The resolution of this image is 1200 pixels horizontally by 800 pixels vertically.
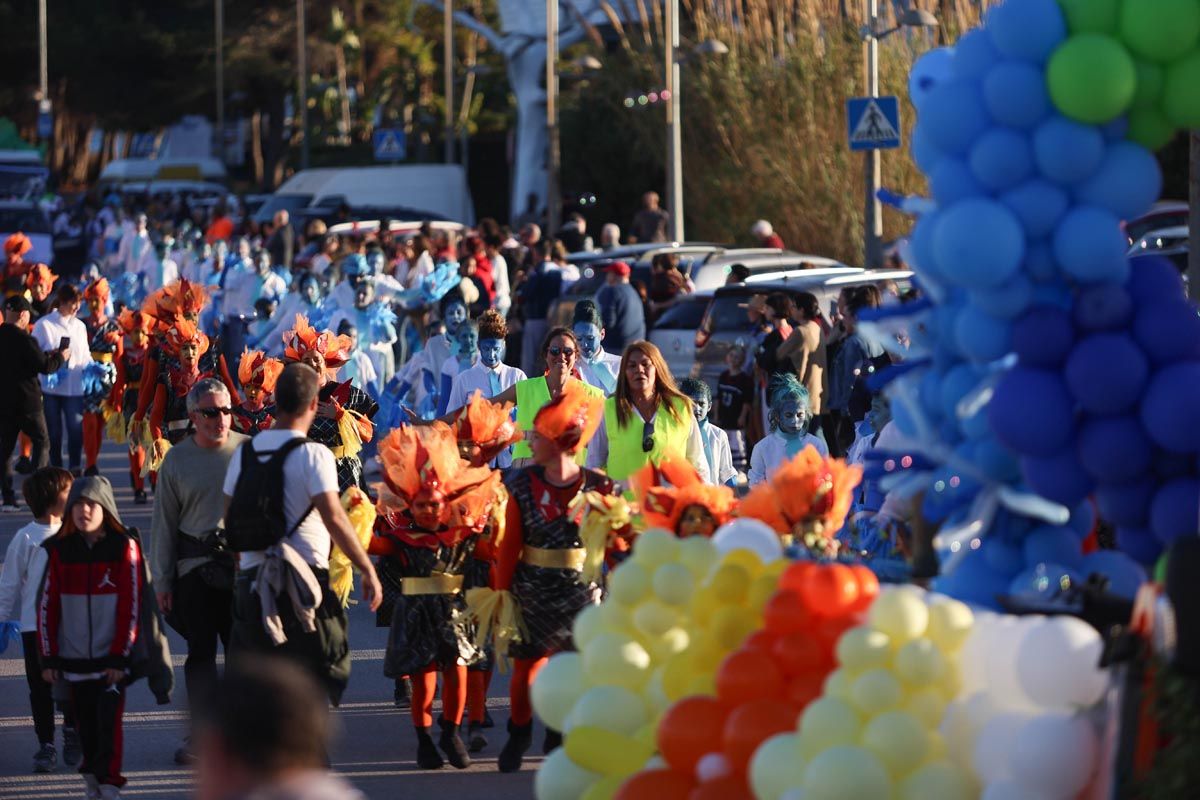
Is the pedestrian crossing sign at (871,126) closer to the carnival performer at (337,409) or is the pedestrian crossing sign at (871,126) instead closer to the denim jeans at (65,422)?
the denim jeans at (65,422)

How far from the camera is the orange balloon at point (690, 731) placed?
5.53m

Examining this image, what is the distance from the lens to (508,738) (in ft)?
29.7

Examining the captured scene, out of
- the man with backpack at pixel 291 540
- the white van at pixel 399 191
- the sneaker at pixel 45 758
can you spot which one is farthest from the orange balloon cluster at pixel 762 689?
the white van at pixel 399 191

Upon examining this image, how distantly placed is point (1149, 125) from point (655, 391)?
14.6ft

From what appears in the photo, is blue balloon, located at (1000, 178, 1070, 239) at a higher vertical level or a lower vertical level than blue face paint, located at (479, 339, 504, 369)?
higher

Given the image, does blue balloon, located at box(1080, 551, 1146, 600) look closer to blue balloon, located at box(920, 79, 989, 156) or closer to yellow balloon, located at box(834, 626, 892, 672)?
yellow balloon, located at box(834, 626, 892, 672)

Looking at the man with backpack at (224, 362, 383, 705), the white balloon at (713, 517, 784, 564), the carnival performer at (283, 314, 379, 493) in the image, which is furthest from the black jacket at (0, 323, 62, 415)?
the white balloon at (713, 517, 784, 564)

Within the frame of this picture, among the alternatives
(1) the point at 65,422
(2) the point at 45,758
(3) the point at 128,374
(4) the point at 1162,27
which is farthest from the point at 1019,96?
(1) the point at 65,422

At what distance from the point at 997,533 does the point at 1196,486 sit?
57 centimetres

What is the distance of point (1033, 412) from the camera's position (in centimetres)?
575

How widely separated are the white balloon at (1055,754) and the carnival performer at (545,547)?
3.93 m

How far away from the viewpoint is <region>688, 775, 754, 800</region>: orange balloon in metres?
5.43

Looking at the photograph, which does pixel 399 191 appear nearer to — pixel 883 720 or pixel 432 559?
pixel 432 559

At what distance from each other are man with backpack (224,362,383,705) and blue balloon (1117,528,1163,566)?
282cm
